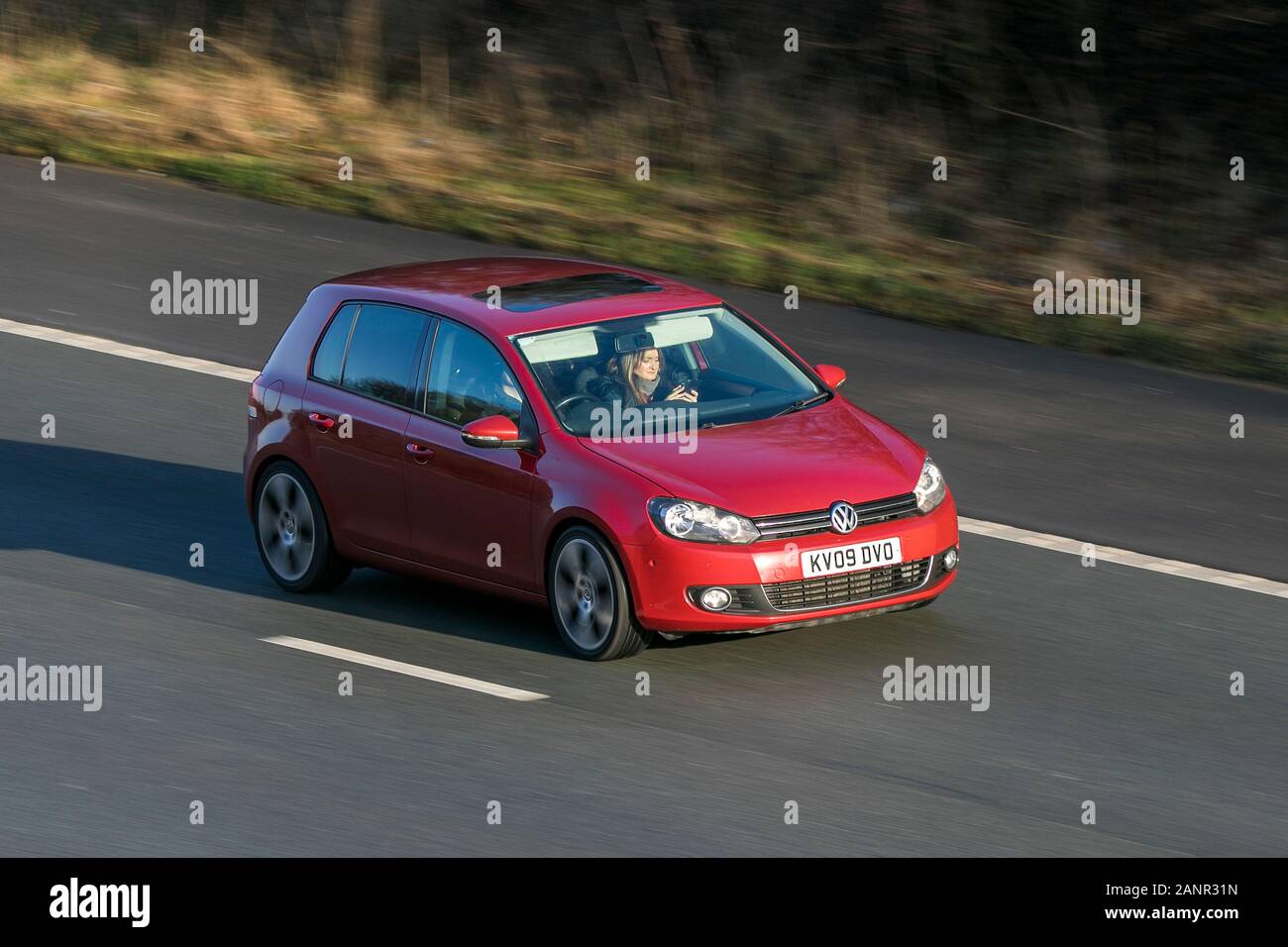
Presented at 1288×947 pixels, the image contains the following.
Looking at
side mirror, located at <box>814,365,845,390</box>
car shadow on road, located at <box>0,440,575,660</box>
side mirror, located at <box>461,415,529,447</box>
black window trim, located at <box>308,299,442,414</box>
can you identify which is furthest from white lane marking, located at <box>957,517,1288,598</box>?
black window trim, located at <box>308,299,442,414</box>

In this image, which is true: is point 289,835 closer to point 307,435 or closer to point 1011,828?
point 1011,828

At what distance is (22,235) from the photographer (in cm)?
1853

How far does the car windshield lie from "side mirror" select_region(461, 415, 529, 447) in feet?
0.76

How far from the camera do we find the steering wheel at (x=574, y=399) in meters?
10.1

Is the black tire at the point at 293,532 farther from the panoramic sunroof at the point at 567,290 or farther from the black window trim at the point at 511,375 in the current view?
the panoramic sunroof at the point at 567,290

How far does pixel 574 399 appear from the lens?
10102 mm

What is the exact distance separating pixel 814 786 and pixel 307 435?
156 inches

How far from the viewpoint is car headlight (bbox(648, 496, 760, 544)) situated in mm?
9406

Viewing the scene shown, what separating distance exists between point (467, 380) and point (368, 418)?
2.11 ft

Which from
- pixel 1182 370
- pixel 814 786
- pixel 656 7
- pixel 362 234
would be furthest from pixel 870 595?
pixel 656 7
